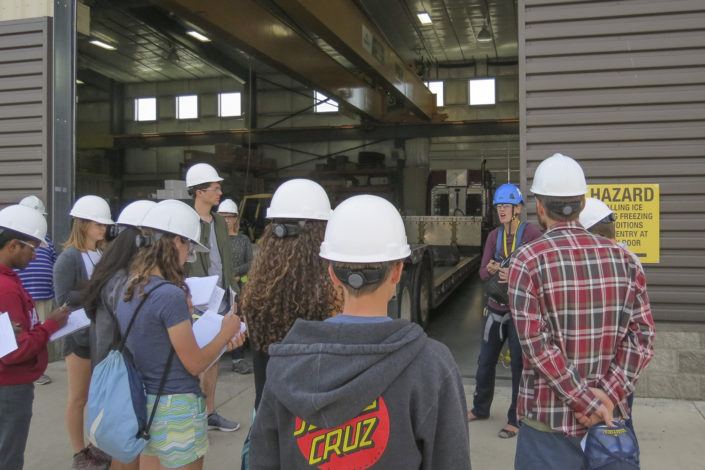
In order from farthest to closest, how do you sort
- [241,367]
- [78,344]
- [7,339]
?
[241,367] → [78,344] → [7,339]

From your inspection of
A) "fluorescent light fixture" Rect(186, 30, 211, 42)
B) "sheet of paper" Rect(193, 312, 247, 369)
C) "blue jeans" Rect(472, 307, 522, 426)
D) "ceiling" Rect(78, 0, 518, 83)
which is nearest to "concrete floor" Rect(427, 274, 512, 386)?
"blue jeans" Rect(472, 307, 522, 426)

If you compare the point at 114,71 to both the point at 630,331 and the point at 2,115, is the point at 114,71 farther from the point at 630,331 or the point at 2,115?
the point at 630,331

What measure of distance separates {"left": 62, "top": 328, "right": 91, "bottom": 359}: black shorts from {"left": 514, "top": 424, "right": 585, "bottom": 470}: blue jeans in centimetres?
252

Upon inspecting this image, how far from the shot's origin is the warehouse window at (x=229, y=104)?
84.6 feet

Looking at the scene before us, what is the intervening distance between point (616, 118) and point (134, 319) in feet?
14.1

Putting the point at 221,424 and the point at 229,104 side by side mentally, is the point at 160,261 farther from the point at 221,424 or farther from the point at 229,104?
the point at 229,104

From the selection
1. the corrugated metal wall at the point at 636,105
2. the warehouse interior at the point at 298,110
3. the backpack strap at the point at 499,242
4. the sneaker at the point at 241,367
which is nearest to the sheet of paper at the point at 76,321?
the backpack strap at the point at 499,242

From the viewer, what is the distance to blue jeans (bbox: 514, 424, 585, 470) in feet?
6.93

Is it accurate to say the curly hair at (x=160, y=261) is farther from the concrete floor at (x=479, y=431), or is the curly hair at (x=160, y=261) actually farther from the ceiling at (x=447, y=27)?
the ceiling at (x=447, y=27)

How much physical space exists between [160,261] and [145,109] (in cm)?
2657

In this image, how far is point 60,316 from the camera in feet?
9.20

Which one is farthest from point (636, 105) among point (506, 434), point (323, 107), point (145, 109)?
point (145, 109)

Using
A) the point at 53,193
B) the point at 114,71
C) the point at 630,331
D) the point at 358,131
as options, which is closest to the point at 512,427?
the point at 630,331

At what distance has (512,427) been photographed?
13.7 feet
